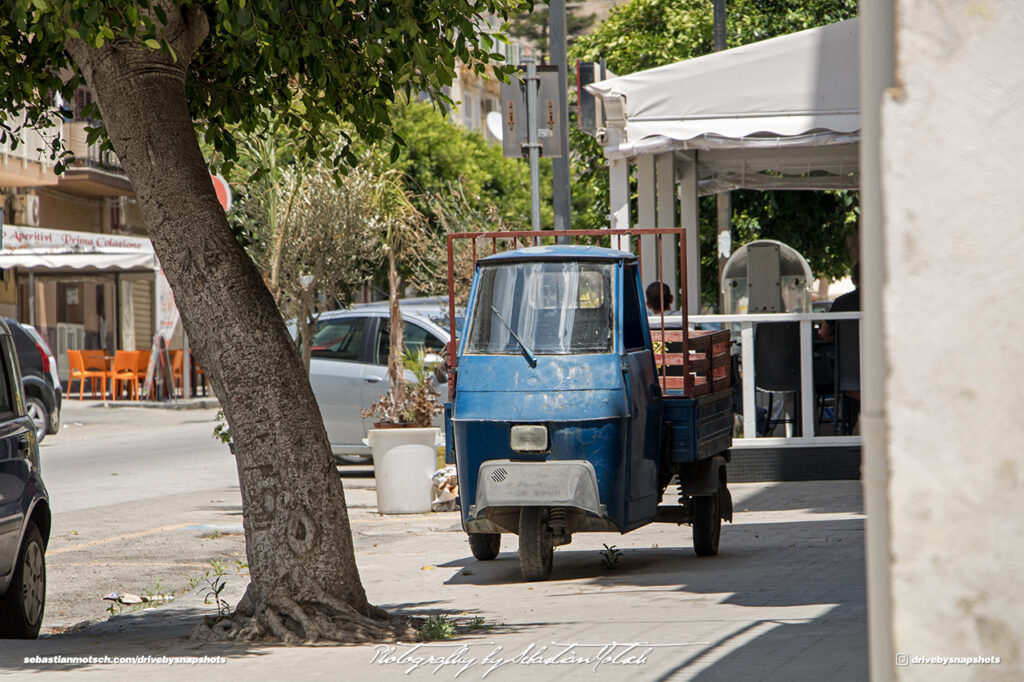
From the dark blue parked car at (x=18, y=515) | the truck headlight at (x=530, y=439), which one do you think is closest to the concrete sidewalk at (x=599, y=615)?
the dark blue parked car at (x=18, y=515)

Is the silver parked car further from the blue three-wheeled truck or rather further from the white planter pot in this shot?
the blue three-wheeled truck

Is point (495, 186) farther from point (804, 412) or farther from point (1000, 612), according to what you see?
point (1000, 612)

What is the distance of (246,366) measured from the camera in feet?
22.2

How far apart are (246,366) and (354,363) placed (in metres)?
9.32

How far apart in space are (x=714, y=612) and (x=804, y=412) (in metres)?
5.93

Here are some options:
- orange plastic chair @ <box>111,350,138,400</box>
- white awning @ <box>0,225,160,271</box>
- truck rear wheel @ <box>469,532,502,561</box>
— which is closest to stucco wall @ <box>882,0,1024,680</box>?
truck rear wheel @ <box>469,532,502,561</box>

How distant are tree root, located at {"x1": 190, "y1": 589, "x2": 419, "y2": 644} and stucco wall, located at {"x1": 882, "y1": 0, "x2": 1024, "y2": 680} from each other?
4509 millimetres

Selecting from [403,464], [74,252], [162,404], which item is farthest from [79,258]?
[403,464]

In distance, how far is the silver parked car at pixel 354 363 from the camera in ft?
52.0

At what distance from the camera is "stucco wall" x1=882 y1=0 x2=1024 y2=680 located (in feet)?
7.52

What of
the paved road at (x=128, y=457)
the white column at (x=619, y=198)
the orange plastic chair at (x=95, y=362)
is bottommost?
the paved road at (x=128, y=457)

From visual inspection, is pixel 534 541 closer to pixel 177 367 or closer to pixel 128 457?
pixel 128 457

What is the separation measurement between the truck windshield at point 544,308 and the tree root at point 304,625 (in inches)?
87.8

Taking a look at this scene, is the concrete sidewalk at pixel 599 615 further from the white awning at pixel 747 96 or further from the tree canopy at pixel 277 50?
the white awning at pixel 747 96
